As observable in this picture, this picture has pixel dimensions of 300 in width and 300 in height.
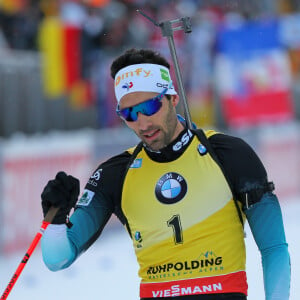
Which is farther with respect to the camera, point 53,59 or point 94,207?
point 53,59

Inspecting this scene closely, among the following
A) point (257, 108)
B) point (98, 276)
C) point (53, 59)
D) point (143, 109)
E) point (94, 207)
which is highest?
point (257, 108)

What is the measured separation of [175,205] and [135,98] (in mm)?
486

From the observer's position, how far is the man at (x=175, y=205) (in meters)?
3.25

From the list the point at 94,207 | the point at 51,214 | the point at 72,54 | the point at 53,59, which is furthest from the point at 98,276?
the point at 51,214

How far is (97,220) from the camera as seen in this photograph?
3.52 meters

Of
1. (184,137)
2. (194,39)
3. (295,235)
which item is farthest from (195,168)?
(194,39)

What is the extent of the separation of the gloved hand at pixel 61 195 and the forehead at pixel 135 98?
396 mm

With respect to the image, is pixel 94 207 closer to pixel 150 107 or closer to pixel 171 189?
pixel 171 189

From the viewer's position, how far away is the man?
3.25 meters

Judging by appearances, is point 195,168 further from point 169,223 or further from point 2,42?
point 2,42

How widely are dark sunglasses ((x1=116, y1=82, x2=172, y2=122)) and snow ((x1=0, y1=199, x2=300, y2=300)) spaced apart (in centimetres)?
270

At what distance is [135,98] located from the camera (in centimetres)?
338

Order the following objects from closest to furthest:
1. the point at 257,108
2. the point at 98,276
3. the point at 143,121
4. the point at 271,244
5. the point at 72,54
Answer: the point at 271,244
the point at 143,121
the point at 98,276
the point at 72,54
the point at 257,108

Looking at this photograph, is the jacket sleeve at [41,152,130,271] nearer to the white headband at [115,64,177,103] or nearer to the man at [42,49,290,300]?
the man at [42,49,290,300]
